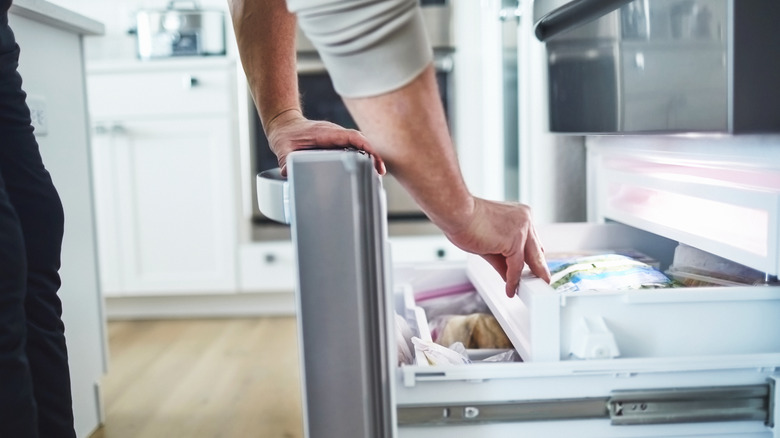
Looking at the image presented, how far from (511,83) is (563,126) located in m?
0.87

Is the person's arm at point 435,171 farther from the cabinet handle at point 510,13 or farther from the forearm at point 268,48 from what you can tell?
the cabinet handle at point 510,13

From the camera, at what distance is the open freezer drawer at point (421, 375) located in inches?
21.4

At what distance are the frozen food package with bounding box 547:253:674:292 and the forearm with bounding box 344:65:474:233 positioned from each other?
23 centimetres

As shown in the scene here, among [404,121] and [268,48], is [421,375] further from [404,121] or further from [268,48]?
[268,48]

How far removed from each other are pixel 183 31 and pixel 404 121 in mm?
2229

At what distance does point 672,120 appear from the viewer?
743mm

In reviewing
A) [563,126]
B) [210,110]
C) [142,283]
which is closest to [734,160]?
[563,126]

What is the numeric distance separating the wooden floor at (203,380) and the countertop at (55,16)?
32.0 inches

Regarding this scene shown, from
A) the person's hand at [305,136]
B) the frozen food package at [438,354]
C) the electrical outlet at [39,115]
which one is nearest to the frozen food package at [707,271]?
the frozen food package at [438,354]

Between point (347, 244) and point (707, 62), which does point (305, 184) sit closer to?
point (347, 244)

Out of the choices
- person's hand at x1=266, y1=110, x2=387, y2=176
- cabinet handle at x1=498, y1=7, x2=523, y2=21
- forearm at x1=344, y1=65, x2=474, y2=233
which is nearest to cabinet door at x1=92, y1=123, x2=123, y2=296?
cabinet handle at x1=498, y1=7, x2=523, y2=21

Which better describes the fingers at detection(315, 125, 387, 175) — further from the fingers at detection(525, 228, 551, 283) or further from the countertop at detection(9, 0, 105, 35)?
the countertop at detection(9, 0, 105, 35)

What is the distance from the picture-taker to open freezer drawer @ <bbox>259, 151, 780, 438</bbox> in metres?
0.54

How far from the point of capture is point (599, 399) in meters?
0.65
